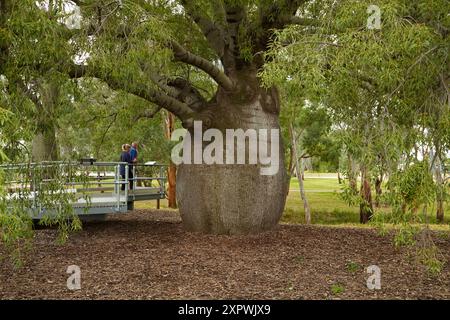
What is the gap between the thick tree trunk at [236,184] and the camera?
403 inches

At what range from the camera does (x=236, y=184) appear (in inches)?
402

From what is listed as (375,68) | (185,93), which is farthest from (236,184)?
(375,68)

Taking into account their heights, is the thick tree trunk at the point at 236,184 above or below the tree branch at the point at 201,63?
below

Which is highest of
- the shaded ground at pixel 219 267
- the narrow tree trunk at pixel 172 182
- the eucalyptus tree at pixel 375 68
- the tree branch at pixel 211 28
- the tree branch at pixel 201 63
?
the tree branch at pixel 211 28

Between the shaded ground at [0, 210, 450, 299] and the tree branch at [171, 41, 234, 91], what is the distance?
323 centimetres

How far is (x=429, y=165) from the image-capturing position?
5930mm

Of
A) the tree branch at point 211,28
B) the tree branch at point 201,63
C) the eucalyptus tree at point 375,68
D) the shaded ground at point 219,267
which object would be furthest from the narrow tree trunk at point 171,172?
the eucalyptus tree at point 375,68

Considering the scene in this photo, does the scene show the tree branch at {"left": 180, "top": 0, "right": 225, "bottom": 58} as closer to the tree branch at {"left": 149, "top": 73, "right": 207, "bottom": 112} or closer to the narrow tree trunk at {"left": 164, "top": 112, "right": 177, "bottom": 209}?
the tree branch at {"left": 149, "top": 73, "right": 207, "bottom": 112}

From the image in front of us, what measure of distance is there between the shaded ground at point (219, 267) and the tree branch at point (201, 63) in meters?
3.23

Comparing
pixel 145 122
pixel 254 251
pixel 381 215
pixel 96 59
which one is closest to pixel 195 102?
pixel 254 251

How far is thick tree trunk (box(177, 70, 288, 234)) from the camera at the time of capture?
10.2 metres

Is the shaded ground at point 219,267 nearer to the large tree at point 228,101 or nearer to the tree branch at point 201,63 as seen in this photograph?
the large tree at point 228,101

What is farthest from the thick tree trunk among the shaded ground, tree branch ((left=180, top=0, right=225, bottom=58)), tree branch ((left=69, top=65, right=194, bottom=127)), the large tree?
tree branch ((left=180, top=0, right=225, bottom=58))

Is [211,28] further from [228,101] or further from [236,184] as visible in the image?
[236,184]
